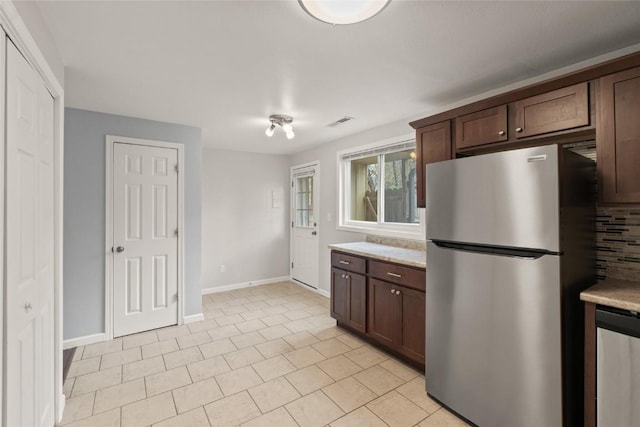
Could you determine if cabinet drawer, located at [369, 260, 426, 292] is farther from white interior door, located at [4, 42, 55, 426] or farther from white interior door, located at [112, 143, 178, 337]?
white interior door, located at [4, 42, 55, 426]

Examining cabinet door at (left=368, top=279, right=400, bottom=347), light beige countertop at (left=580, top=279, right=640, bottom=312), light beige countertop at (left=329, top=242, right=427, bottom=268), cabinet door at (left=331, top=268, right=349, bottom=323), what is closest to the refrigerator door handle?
light beige countertop at (left=580, top=279, right=640, bottom=312)

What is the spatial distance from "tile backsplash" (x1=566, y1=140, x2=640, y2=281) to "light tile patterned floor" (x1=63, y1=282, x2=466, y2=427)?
53.3 inches

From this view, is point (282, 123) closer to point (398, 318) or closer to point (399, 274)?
point (399, 274)

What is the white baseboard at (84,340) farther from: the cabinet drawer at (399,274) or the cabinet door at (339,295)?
the cabinet drawer at (399,274)

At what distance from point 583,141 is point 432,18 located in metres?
1.37

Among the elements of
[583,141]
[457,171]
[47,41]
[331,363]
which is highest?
[47,41]

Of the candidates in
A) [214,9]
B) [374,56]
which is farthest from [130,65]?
[374,56]

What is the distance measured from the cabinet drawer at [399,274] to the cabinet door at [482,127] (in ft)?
3.51

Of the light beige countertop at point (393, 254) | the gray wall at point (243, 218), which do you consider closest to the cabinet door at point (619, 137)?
the light beige countertop at point (393, 254)

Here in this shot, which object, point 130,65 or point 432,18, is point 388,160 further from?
point 130,65

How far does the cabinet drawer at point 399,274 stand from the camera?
2.40 metres

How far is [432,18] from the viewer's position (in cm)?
152

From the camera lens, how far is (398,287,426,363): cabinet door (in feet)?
7.82

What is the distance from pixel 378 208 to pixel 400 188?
0.41 meters
